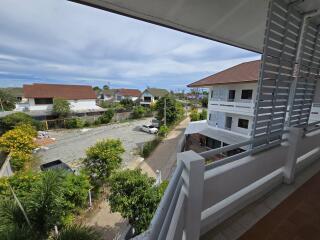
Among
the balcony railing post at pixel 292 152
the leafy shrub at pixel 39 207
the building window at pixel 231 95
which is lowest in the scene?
the leafy shrub at pixel 39 207

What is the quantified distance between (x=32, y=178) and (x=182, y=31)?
17.0 ft

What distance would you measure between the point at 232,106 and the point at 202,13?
7.61 metres

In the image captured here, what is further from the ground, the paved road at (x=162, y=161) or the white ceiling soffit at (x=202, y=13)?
the white ceiling soffit at (x=202, y=13)

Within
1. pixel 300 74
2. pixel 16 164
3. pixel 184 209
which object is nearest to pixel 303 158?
pixel 300 74

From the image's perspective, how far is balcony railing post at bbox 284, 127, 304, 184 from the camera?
6.62 feet

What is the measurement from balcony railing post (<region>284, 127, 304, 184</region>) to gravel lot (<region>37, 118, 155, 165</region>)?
333 inches

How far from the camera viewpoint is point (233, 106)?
8539mm

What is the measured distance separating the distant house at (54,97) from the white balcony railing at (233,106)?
1554cm

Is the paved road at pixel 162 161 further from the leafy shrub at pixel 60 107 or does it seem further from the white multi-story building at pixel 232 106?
the leafy shrub at pixel 60 107

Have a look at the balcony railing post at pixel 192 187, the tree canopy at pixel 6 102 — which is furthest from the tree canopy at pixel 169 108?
the tree canopy at pixel 6 102

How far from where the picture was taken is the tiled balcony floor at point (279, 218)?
57.1 inches

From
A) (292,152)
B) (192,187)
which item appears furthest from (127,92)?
(192,187)

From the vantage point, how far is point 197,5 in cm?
165

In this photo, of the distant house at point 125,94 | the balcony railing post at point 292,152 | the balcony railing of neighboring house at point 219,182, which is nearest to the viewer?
the balcony railing of neighboring house at point 219,182
